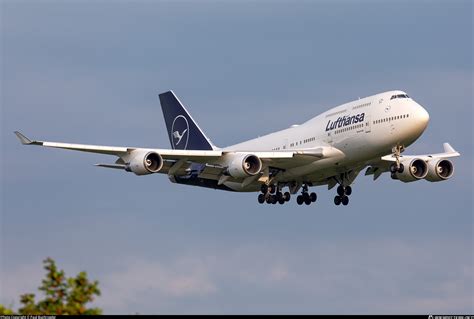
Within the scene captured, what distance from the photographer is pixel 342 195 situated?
67938mm

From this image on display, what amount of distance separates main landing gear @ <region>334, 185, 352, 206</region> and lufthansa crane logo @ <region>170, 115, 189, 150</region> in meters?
14.0

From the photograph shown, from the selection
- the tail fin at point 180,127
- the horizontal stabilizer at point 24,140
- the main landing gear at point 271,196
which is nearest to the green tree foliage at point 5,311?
the horizontal stabilizer at point 24,140

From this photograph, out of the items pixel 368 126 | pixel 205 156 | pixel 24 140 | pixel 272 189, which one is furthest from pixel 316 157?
pixel 24 140

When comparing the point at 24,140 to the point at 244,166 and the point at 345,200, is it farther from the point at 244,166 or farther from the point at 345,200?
the point at 345,200

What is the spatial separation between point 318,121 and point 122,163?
488 inches

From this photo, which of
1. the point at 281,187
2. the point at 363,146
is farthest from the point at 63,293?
the point at 281,187

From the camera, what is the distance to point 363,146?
60.6 metres

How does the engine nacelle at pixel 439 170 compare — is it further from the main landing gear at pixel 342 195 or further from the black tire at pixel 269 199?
the black tire at pixel 269 199

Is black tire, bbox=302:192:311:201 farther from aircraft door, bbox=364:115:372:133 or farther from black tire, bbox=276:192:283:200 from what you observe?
aircraft door, bbox=364:115:372:133

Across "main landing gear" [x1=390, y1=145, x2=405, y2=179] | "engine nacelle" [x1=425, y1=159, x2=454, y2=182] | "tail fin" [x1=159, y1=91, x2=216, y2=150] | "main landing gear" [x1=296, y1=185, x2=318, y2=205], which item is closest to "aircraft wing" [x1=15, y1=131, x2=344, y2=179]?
"main landing gear" [x1=390, y1=145, x2=405, y2=179]

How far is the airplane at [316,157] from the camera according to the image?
6019 cm

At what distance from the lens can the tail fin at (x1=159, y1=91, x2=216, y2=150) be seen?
76062mm

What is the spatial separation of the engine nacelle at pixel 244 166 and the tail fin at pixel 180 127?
1196 cm

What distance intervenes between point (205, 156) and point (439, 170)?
605 inches
